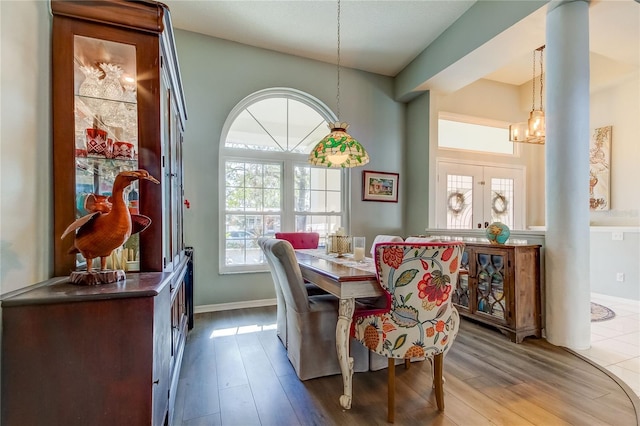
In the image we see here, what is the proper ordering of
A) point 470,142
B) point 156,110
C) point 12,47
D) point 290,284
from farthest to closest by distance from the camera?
point 470,142, point 290,284, point 156,110, point 12,47

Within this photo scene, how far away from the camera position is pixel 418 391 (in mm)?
1951

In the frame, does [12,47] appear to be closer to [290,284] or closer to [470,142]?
[290,284]

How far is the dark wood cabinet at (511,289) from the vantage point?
2750 millimetres

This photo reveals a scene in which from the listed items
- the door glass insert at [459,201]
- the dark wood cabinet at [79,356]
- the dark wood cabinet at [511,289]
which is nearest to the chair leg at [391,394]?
the dark wood cabinet at [79,356]

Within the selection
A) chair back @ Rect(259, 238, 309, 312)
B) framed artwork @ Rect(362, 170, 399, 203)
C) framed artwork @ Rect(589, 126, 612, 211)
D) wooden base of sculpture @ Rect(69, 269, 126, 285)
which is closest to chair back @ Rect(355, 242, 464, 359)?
chair back @ Rect(259, 238, 309, 312)

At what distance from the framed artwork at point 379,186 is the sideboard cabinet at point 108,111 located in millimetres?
3295

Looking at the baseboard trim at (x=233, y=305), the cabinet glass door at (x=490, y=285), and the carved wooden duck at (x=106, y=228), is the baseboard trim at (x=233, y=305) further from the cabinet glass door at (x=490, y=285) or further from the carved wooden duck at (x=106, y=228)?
the carved wooden duck at (x=106, y=228)

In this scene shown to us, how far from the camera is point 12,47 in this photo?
3.67 feet

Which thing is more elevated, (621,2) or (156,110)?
(621,2)

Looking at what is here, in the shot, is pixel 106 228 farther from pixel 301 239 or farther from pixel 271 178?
pixel 271 178

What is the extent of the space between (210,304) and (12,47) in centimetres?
310

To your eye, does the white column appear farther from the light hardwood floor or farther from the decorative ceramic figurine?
the decorative ceramic figurine

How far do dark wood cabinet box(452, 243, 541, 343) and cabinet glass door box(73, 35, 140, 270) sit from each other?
259 cm

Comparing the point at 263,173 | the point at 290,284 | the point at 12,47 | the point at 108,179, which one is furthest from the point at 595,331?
Result: the point at 12,47
